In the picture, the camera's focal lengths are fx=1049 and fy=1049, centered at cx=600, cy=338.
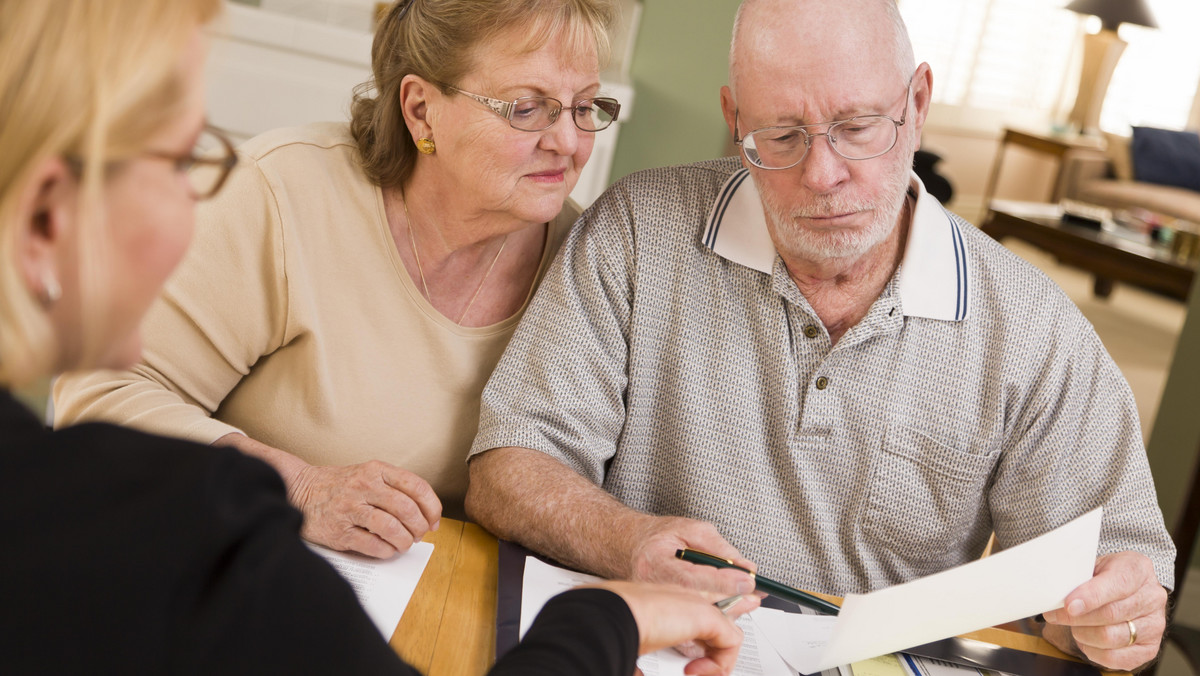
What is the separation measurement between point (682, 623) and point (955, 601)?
342 mm

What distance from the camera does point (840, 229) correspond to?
1.42 meters

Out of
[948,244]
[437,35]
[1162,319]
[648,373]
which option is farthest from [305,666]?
[1162,319]

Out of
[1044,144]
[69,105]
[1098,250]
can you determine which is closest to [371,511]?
[69,105]

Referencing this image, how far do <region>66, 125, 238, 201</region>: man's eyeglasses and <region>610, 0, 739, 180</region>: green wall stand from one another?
242cm

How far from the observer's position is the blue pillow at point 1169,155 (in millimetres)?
7266

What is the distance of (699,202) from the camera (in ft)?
5.15

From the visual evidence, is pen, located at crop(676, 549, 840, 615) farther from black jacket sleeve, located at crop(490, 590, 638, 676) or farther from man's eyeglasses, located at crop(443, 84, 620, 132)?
man's eyeglasses, located at crop(443, 84, 620, 132)

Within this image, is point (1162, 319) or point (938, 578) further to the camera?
point (1162, 319)

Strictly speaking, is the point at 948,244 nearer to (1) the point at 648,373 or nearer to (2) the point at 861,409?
(2) the point at 861,409

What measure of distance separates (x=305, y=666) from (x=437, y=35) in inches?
40.7

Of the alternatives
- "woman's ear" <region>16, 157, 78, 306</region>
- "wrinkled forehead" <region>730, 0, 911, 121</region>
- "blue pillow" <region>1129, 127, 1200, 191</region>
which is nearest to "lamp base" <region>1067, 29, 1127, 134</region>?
"blue pillow" <region>1129, 127, 1200, 191</region>

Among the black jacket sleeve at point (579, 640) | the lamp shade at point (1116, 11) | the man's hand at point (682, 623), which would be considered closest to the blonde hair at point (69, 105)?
the black jacket sleeve at point (579, 640)

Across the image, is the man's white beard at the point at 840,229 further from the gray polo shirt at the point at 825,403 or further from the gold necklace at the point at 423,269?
the gold necklace at the point at 423,269

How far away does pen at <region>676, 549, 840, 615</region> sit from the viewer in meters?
1.14
